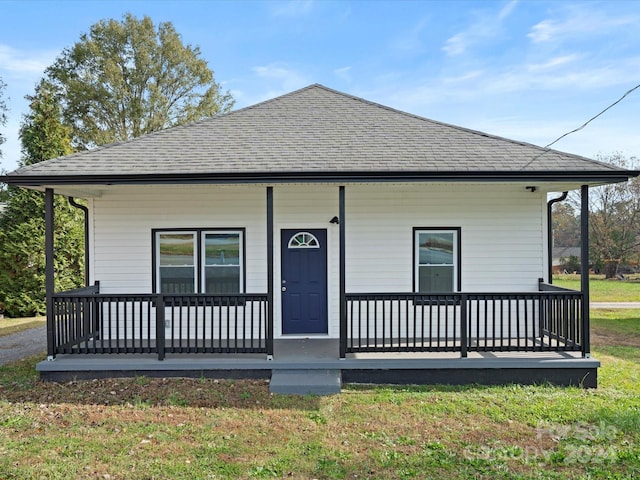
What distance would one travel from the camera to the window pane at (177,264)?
838 centimetres

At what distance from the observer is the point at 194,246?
8.37 m

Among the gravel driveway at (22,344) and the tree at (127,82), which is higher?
the tree at (127,82)

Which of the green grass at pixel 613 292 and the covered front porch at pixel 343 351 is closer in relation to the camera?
the covered front porch at pixel 343 351

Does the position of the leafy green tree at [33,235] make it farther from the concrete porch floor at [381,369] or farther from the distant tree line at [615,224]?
the distant tree line at [615,224]

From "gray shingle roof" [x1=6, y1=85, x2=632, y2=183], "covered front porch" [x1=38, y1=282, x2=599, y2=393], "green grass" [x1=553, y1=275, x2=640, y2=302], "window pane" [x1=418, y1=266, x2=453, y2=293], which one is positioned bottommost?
"green grass" [x1=553, y1=275, x2=640, y2=302]

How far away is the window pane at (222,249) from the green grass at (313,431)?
2396 millimetres

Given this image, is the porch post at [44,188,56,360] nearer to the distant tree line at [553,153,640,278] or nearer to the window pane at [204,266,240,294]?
the window pane at [204,266,240,294]

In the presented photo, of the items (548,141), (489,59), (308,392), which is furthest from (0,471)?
(489,59)

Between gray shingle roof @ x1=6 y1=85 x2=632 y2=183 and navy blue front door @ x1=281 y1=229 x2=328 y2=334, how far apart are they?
5.70 feet

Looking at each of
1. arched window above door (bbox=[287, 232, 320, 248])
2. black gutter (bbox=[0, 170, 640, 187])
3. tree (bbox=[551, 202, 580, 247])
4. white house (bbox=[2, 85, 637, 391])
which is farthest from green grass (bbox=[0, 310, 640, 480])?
tree (bbox=[551, 202, 580, 247])

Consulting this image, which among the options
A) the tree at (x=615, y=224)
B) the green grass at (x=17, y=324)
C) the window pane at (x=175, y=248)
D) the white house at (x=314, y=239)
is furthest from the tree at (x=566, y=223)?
the green grass at (x=17, y=324)

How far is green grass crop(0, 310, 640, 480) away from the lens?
4.20 metres

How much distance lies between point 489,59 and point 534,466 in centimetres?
1443

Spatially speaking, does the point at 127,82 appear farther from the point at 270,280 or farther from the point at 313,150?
the point at 270,280
